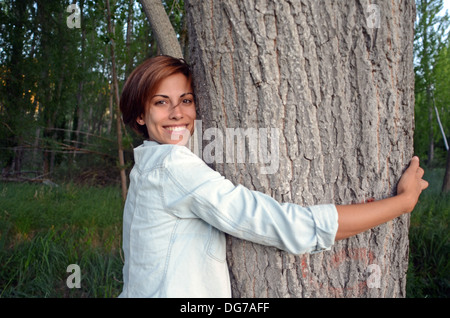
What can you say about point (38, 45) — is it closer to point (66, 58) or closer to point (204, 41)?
point (66, 58)

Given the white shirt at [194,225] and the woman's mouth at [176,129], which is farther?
the woman's mouth at [176,129]

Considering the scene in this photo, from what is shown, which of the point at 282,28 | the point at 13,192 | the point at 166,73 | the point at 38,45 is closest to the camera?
the point at 282,28

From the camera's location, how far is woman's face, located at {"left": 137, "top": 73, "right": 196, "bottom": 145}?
1468 millimetres

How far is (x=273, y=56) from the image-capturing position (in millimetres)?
1246

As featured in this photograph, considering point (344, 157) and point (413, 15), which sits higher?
point (413, 15)

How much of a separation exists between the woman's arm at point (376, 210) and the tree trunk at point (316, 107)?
0.05 meters

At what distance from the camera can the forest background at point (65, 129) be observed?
348 centimetres

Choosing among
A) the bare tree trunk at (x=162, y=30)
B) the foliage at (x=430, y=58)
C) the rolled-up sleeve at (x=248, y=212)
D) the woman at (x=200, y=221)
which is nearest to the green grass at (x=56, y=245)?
the bare tree trunk at (x=162, y=30)

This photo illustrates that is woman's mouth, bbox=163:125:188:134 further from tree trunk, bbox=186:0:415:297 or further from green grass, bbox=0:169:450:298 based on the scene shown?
green grass, bbox=0:169:450:298

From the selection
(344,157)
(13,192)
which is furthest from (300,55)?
(13,192)

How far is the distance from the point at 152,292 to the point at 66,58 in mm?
6858

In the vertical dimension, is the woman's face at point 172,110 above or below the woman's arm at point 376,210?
above

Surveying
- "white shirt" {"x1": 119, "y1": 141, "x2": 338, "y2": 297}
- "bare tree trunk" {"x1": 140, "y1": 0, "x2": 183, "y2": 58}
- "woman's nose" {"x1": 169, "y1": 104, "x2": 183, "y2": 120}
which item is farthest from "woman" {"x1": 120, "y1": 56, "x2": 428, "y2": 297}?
"bare tree trunk" {"x1": 140, "y1": 0, "x2": 183, "y2": 58}

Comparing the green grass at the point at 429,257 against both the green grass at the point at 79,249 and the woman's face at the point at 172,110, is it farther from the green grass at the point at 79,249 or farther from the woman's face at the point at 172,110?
the woman's face at the point at 172,110
